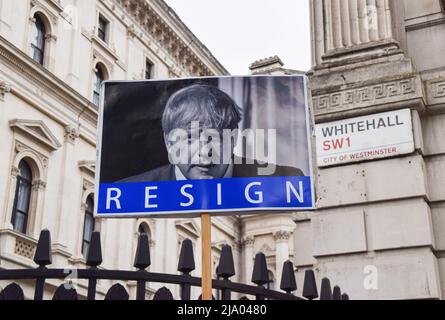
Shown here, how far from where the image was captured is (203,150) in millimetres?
4113

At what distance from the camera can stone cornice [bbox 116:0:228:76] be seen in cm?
3359

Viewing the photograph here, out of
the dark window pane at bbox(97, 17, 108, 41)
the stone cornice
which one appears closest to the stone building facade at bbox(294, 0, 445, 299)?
the dark window pane at bbox(97, 17, 108, 41)

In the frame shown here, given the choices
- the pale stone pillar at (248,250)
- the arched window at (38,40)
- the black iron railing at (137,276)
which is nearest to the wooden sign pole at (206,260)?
the black iron railing at (137,276)

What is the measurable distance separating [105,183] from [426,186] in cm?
399

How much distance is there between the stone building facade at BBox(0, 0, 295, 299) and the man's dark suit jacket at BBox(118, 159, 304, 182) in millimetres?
15243

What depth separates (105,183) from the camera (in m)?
4.21

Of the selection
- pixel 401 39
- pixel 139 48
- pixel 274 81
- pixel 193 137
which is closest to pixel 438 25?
pixel 401 39

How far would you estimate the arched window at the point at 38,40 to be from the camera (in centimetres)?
2556

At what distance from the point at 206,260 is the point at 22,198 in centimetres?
2108

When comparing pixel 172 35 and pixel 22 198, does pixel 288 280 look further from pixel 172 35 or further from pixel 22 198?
pixel 172 35

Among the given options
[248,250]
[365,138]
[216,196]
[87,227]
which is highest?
[248,250]

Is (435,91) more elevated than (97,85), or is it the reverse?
(97,85)

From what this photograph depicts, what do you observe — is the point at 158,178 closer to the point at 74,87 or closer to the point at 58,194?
the point at 58,194

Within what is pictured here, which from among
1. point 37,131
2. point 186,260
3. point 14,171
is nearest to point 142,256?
point 186,260
